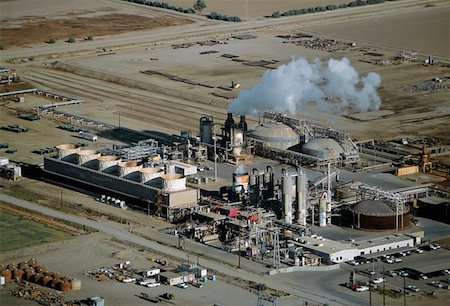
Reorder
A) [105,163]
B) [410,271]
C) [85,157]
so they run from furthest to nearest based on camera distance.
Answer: [85,157] < [105,163] < [410,271]

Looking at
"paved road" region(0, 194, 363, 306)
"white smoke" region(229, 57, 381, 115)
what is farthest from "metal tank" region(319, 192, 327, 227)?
"white smoke" region(229, 57, 381, 115)

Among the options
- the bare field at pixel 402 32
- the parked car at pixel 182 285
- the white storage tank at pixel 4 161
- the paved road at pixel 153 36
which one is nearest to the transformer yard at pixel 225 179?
the parked car at pixel 182 285

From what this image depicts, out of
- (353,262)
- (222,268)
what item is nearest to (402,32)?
(353,262)

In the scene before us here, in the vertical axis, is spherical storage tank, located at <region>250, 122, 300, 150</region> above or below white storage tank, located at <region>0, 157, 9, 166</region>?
above

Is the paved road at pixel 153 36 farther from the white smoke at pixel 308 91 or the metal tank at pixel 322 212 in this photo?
the metal tank at pixel 322 212

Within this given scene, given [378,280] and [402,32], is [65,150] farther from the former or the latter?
[402,32]

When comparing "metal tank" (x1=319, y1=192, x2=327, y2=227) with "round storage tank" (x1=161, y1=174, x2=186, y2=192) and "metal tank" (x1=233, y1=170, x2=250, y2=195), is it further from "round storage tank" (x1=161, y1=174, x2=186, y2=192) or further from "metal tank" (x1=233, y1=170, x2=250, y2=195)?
"round storage tank" (x1=161, y1=174, x2=186, y2=192)

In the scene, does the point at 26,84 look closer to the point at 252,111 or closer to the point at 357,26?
the point at 252,111
